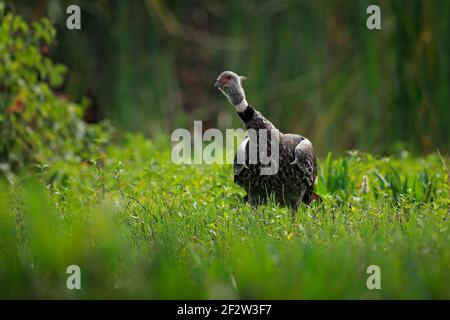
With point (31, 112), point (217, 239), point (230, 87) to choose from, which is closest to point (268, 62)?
point (31, 112)

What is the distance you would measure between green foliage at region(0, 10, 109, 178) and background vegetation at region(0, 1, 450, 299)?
0.06 feet

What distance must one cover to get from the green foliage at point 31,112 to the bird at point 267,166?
168 centimetres

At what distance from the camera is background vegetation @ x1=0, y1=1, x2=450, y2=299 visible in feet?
11.0

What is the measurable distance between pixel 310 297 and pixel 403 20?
16.6 ft

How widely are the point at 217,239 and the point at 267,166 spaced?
3.38ft

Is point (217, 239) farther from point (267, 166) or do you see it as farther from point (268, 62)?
point (268, 62)

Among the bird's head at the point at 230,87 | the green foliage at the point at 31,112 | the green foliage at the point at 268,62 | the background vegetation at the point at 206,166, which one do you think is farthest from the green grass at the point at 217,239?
the green foliage at the point at 268,62

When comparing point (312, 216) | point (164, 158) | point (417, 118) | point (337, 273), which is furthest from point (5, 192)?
point (417, 118)

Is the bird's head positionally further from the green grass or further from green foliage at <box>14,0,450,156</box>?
green foliage at <box>14,0,450,156</box>

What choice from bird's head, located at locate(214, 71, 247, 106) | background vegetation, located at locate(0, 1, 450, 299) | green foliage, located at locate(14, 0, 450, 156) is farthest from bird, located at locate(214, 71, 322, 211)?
green foliage, located at locate(14, 0, 450, 156)

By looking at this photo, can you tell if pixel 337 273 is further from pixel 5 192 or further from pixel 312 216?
pixel 5 192

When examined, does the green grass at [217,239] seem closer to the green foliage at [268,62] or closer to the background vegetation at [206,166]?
the background vegetation at [206,166]

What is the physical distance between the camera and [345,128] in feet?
32.5

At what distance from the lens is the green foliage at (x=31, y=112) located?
6.84 metres
